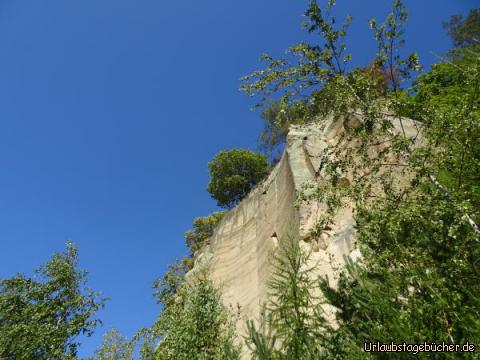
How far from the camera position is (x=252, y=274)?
19516mm

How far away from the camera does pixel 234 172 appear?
3809 centimetres

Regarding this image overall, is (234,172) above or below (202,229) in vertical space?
above

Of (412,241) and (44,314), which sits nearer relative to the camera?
(412,241)

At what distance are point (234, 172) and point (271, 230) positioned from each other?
18.9 meters

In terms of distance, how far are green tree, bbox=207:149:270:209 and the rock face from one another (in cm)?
1120

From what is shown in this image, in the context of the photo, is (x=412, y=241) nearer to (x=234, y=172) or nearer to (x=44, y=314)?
(x=44, y=314)

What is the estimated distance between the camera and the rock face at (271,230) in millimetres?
15008

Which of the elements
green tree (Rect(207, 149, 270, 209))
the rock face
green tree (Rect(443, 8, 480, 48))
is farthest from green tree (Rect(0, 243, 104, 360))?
green tree (Rect(443, 8, 480, 48))

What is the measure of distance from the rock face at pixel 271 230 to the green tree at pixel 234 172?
11.2 metres

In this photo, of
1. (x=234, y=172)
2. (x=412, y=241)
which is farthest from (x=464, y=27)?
(x=412, y=241)

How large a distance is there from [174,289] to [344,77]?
20.1 meters

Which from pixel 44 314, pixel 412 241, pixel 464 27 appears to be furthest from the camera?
pixel 464 27

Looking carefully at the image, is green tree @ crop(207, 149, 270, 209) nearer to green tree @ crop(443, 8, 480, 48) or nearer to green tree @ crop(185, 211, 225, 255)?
green tree @ crop(185, 211, 225, 255)

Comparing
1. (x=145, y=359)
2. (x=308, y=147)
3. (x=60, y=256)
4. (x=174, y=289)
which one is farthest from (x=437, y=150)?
(x=60, y=256)
